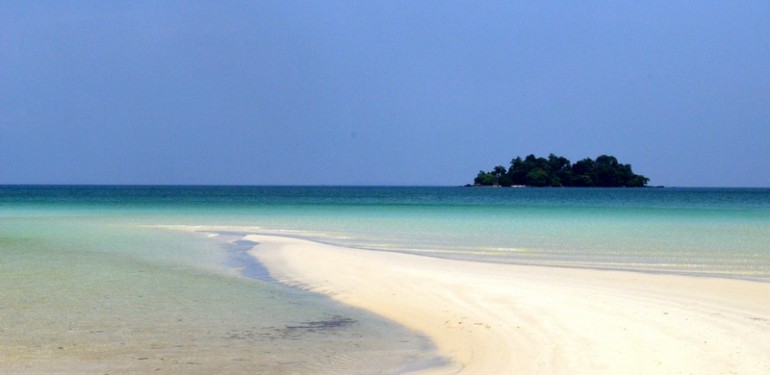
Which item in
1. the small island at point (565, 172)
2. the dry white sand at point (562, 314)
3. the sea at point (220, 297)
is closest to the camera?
the dry white sand at point (562, 314)

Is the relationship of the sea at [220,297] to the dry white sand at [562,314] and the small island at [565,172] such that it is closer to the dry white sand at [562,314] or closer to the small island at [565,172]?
the dry white sand at [562,314]

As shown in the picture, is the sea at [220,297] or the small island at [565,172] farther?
the small island at [565,172]

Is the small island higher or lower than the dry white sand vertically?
higher

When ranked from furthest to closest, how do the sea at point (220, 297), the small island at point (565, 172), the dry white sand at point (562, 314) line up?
the small island at point (565, 172)
the sea at point (220, 297)
the dry white sand at point (562, 314)

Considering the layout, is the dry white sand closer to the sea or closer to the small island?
the sea

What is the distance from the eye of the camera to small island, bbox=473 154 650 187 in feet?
516

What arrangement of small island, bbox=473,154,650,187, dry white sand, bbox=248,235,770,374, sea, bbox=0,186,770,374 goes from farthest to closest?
small island, bbox=473,154,650,187 → sea, bbox=0,186,770,374 → dry white sand, bbox=248,235,770,374

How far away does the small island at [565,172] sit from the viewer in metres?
157

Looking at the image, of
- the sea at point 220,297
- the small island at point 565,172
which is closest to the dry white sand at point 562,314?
the sea at point 220,297

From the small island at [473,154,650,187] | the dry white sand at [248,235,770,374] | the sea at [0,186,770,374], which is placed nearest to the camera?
the dry white sand at [248,235,770,374]

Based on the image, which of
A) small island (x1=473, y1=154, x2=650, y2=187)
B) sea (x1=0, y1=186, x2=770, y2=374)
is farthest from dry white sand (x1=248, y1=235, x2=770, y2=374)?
small island (x1=473, y1=154, x2=650, y2=187)

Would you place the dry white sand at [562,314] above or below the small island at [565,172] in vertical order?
below

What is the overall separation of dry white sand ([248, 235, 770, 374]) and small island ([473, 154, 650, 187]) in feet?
480

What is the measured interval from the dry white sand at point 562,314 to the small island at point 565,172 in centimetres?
14622
